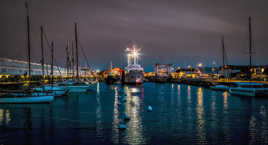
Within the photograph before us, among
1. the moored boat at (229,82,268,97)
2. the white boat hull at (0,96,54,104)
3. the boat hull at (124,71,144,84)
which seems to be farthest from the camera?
the boat hull at (124,71,144,84)

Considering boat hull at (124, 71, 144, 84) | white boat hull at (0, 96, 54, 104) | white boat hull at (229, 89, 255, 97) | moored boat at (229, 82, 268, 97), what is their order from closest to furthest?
1. white boat hull at (0, 96, 54, 104)
2. moored boat at (229, 82, 268, 97)
3. white boat hull at (229, 89, 255, 97)
4. boat hull at (124, 71, 144, 84)

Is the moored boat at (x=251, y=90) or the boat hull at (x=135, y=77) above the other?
the boat hull at (x=135, y=77)

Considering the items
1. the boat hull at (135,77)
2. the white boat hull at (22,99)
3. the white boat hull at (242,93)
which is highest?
the boat hull at (135,77)

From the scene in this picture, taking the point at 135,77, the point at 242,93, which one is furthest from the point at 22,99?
the point at 135,77

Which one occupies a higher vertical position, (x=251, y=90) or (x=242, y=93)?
(x=251, y=90)

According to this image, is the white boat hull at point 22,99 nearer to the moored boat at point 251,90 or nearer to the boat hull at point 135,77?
the moored boat at point 251,90

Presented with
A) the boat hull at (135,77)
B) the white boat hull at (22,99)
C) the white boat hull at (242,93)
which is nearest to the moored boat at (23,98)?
the white boat hull at (22,99)

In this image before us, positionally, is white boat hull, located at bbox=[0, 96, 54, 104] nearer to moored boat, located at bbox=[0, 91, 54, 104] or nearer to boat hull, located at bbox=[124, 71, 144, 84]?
moored boat, located at bbox=[0, 91, 54, 104]

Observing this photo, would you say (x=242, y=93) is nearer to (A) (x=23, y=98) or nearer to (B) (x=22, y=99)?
(A) (x=23, y=98)

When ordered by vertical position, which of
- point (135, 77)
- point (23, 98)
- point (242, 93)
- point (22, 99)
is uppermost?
point (135, 77)

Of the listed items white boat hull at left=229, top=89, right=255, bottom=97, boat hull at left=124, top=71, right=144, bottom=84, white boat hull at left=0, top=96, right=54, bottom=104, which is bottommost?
white boat hull at left=229, top=89, right=255, bottom=97

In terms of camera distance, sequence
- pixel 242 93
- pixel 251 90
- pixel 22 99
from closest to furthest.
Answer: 1. pixel 22 99
2. pixel 251 90
3. pixel 242 93

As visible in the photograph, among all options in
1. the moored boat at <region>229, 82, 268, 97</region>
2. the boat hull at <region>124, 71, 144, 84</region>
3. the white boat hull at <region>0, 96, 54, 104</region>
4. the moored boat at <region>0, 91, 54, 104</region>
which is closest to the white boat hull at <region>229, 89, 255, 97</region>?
the moored boat at <region>229, 82, 268, 97</region>

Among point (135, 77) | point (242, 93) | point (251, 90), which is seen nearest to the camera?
point (251, 90)
